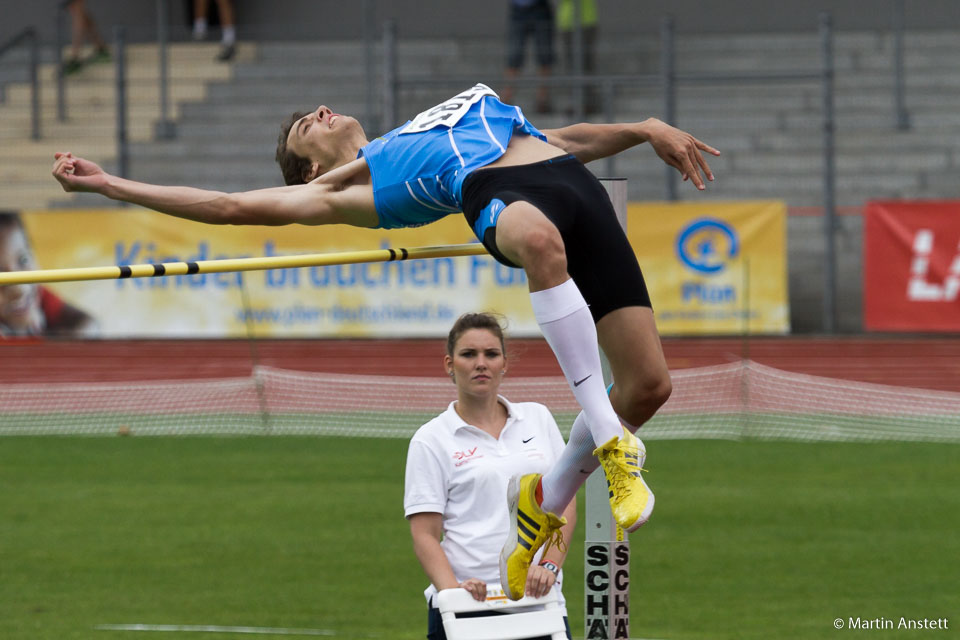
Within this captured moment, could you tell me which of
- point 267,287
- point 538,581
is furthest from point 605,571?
point 267,287

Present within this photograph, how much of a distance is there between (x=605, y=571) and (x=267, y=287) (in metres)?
10.2

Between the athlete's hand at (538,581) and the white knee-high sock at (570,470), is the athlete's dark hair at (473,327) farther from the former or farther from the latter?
the athlete's hand at (538,581)

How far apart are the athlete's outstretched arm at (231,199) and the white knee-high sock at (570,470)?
828 mm

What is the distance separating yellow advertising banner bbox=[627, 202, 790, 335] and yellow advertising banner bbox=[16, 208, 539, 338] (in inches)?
50.2

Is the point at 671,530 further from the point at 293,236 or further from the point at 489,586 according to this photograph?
the point at 293,236

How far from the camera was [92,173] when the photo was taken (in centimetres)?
415

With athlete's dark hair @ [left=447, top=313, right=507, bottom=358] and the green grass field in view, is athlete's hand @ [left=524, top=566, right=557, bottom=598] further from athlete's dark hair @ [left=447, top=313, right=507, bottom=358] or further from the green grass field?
the green grass field

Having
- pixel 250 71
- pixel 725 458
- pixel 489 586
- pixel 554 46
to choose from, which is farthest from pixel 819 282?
pixel 489 586

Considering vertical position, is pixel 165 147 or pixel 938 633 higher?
pixel 165 147

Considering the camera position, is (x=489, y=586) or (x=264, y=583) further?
(x=264, y=583)

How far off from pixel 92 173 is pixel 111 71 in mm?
14257

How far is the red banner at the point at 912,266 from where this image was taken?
13.6m

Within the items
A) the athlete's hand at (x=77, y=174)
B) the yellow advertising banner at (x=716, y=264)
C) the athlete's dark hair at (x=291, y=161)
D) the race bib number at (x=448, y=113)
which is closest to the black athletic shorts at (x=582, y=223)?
the race bib number at (x=448, y=113)

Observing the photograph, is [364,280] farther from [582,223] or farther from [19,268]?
[582,223]
